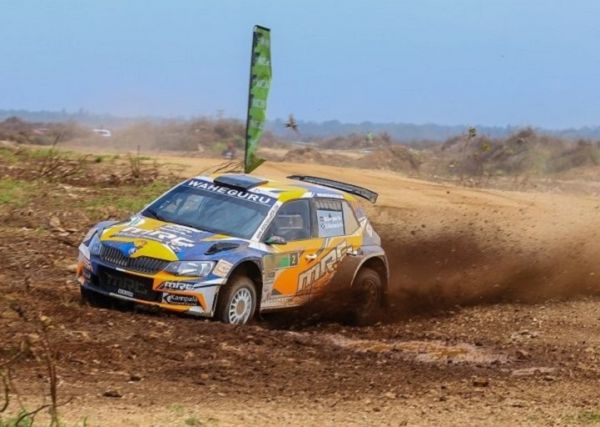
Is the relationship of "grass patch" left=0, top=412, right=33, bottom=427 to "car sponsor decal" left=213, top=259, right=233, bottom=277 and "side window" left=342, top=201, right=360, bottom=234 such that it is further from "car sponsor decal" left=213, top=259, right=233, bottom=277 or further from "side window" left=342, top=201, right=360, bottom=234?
"side window" left=342, top=201, right=360, bottom=234

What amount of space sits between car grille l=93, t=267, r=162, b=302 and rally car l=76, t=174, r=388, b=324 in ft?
0.03

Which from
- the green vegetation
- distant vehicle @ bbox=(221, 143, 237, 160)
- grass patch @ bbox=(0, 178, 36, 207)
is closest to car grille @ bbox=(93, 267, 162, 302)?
the green vegetation

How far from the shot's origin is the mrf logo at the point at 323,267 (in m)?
12.3

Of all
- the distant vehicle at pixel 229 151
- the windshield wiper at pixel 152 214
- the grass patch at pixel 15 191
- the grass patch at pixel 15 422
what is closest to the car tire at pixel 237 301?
the windshield wiper at pixel 152 214

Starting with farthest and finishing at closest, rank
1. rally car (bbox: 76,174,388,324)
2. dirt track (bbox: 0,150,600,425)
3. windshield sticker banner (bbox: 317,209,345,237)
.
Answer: windshield sticker banner (bbox: 317,209,345,237) → rally car (bbox: 76,174,388,324) → dirt track (bbox: 0,150,600,425)

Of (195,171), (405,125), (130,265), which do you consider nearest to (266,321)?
A: (130,265)

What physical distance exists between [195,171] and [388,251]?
25.9ft

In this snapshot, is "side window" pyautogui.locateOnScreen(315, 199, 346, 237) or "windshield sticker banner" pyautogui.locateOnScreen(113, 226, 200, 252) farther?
"side window" pyautogui.locateOnScreen(315, 199, 346, 237)

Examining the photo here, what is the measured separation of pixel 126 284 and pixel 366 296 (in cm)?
344

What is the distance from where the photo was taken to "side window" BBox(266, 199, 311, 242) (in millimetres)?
12126

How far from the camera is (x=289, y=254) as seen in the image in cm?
1205

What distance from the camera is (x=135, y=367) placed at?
9.01 metres

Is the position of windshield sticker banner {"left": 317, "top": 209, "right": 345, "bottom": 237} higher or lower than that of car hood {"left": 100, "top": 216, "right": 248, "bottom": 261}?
higher

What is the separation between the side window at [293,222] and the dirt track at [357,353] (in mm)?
1028
